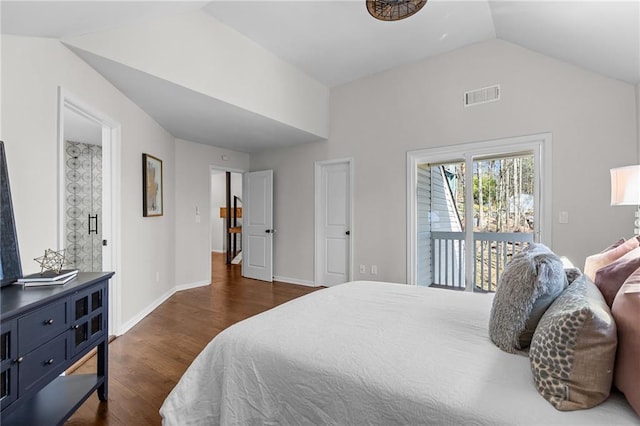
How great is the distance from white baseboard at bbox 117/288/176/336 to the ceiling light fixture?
356 centimetres

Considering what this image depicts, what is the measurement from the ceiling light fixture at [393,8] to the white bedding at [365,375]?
214cm

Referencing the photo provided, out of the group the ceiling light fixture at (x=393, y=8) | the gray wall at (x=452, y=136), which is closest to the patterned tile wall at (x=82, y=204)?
the gray wall at (x=452, y=136)

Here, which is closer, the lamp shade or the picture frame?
the lamp shade

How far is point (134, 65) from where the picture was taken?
2541mm

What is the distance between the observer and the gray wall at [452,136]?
3119 mm

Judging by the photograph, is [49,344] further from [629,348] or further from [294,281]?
[294,281]

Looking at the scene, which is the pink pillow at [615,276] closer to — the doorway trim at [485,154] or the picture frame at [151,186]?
the doorway trim at [485,154]

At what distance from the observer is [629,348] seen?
826 millimetres

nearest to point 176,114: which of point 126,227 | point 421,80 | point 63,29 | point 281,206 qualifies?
point 126,227

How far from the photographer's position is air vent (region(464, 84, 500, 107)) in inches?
144

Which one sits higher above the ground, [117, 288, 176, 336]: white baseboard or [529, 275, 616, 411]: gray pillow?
[529, 275, 616, 411]: gray pillow

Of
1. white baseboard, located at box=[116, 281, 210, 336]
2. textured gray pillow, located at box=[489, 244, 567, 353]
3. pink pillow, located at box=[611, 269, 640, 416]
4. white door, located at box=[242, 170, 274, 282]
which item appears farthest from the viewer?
white door, located at box=[242, 170, 274, 282]

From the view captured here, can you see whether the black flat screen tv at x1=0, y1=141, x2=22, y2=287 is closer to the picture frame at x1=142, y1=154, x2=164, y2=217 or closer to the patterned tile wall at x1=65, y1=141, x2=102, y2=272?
the picture frame at x1=142, y1=154, x2=164, y2=217

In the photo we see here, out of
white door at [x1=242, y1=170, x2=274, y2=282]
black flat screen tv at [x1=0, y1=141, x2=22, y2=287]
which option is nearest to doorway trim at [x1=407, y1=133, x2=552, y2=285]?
white door at [x1=242, y1=170, x2=274, y2=282]
